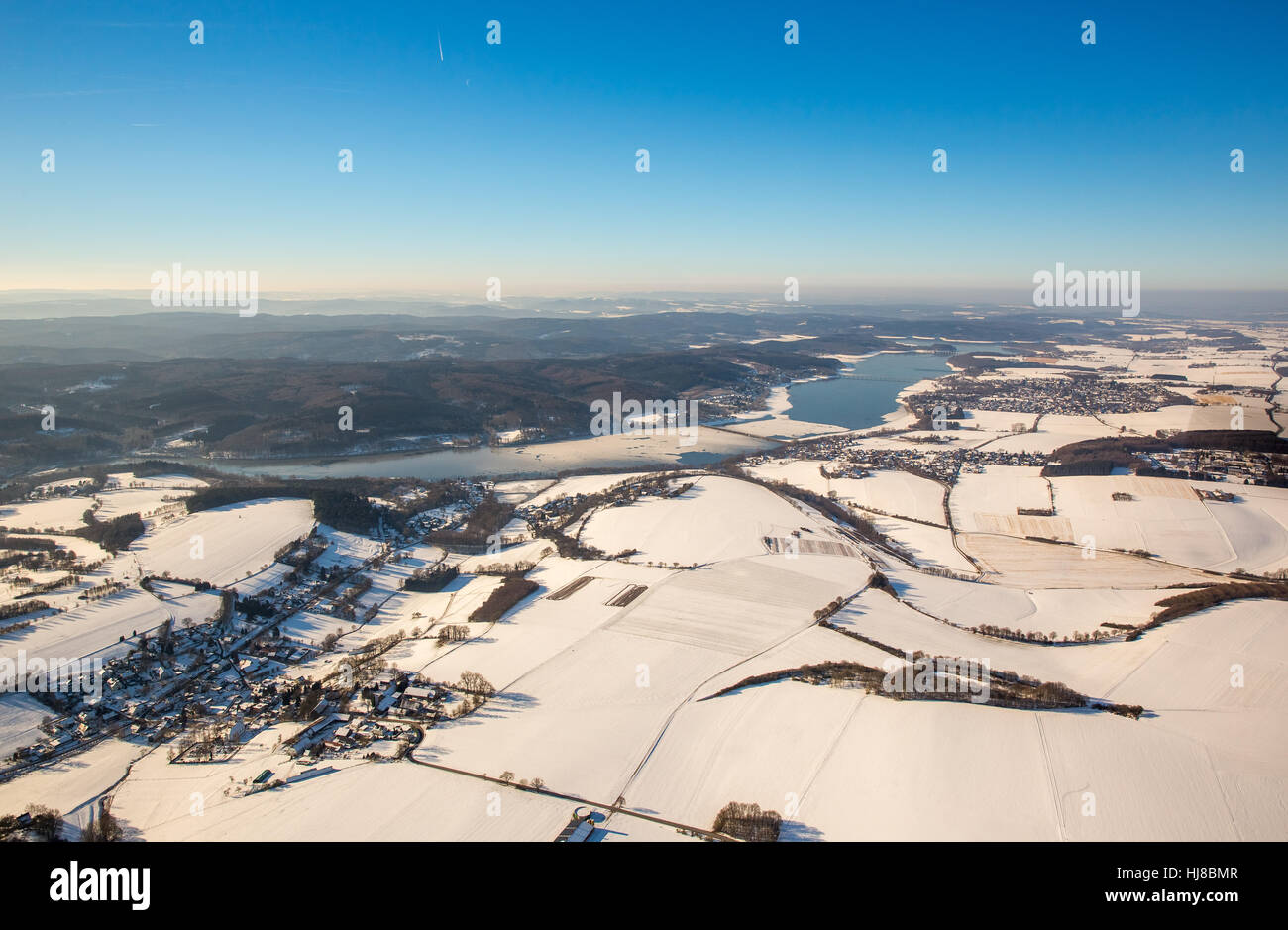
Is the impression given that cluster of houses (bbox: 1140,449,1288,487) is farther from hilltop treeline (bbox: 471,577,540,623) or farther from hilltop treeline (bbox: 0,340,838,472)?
hilltop treeline (bbox: 0,340,838,472)

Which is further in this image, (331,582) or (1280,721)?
(331,582)

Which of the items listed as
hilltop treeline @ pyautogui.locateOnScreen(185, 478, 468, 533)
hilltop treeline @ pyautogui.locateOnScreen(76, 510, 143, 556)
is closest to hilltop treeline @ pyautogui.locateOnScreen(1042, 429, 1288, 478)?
hilltop treeline @ pyautogui.locateOnScreen(185, 478, 468, 533)

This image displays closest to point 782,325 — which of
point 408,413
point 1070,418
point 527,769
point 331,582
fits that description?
point 1070,418

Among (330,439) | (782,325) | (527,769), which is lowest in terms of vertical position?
(527,769)

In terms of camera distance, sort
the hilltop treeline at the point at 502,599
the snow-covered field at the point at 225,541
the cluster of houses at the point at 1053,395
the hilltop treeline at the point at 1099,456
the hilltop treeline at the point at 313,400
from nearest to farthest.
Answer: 1. the hilltop treeline at the point at 502,599
2. the snow-covered field at the point at 225,541
3. the hilltop treeline at the point at 1099,456
4. the hilltop treeline at the point at 313,400
5. the cluster of houses at the point at 1053,395

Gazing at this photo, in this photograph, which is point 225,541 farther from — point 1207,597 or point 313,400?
point 1207,597

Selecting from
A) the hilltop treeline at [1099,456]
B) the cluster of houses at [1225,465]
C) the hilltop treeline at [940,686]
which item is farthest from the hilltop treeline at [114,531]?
the cluster of houses at [1225,465]

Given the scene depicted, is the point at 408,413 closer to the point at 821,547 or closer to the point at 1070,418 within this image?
the point at 821,547

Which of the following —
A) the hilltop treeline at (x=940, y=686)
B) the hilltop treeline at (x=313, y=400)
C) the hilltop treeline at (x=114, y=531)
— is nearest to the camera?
the hilltop treeline at (x=940, y=686)

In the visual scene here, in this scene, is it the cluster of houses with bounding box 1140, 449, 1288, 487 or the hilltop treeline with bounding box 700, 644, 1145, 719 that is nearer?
the hilltop treeline with bounding box 700, 644, 1145, 719

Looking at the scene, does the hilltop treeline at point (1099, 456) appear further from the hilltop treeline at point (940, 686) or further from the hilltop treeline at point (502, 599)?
the hilltop treeline at point (502, 599)

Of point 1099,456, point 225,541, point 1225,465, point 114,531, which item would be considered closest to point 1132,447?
point 1099,456
